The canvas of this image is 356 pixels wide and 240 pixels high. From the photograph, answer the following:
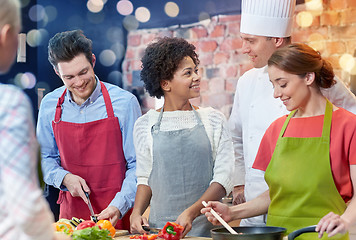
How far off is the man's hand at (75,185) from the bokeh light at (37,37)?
1325mm

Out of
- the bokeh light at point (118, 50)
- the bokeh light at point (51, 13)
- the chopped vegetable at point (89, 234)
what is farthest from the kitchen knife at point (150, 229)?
the bokeh light at point (118, 50)

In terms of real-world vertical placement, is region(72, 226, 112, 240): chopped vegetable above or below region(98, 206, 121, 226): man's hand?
above

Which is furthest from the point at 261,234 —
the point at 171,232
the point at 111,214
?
the point at 111,214

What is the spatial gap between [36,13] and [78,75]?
1.17 metres

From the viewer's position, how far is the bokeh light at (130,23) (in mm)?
4215

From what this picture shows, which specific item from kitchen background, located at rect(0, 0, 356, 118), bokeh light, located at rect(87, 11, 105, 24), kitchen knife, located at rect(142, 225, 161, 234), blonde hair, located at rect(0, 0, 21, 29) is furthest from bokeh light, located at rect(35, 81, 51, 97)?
blonde hair, located at rect(0, 0, 21, 29)

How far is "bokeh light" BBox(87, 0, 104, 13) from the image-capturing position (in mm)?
4075

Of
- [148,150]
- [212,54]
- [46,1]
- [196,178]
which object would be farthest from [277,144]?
[46,1]

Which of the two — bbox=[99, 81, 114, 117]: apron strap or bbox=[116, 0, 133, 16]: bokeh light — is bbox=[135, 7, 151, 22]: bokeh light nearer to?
bbox=[116, 0, 133, 16]: bokeh light

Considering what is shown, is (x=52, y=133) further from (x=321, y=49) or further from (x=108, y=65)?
(x=321, y=49)

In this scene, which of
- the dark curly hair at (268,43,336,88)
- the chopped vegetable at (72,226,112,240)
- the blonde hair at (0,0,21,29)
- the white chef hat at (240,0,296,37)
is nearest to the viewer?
the blonde hair at (0,0,21,29)

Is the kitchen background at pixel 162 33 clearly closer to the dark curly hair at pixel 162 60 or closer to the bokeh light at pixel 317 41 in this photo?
the bokeh light at pixel 317 41

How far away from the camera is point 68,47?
266 cm

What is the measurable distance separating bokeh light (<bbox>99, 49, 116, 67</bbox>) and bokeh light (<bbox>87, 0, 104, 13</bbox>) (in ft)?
1.08
